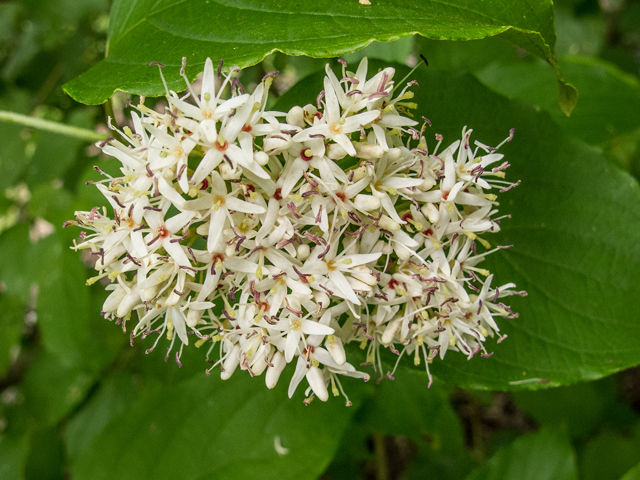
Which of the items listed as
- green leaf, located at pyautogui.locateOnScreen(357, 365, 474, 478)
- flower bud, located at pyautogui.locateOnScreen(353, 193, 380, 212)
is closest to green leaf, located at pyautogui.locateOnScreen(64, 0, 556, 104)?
flower bud, located at pyautogui.locateOnScreen(353, 193, 380, 212)

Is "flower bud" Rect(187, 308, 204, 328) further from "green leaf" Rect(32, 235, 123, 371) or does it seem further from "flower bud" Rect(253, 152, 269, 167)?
"green leaf" Rect(32, 235, 123, 371)

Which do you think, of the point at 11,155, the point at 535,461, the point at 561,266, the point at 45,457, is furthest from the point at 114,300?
the point at 45,457

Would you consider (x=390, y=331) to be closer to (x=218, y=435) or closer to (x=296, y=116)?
(x=296, y=116)

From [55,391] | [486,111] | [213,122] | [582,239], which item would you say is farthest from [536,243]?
[55,391]

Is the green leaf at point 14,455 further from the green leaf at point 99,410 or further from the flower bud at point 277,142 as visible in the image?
the flower bud at point 277,142

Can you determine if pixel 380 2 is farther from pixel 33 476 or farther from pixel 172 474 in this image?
pixel 33 476
